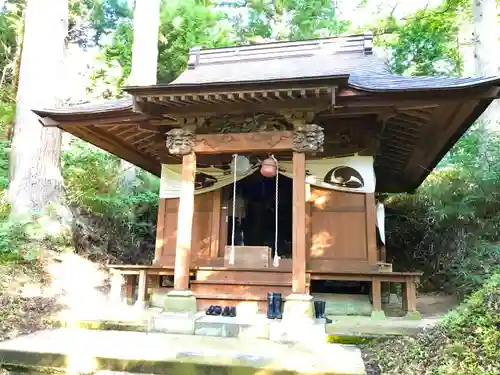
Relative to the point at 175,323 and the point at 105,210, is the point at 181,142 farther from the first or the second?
the point at 105,210

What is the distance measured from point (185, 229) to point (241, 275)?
1423 mm

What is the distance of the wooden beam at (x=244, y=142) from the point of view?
5.41 m

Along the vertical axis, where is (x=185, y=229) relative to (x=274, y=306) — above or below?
above

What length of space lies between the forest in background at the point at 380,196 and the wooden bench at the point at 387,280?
3.30ft

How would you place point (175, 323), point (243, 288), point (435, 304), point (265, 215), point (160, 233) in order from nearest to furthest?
1. point (175, 323)
2. point (243, 288)
3. point (435, 304)
4. point (160, 233)
5. point (265, 215)

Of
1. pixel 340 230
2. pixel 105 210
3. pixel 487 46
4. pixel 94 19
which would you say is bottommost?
pixel 340 230

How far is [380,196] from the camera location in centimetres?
1090

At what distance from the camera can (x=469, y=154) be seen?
976 cm

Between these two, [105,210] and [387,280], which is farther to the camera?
[105,210]

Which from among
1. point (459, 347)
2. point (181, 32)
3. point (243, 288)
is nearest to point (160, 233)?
point (243, 288)

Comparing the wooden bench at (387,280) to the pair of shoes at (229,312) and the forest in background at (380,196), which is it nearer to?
the forest in background at (380,196)

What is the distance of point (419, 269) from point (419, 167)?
2.96 metres

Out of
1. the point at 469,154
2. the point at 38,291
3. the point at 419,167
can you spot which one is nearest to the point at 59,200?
the point at 38,291

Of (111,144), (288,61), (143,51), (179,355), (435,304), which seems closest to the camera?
(179,355)
